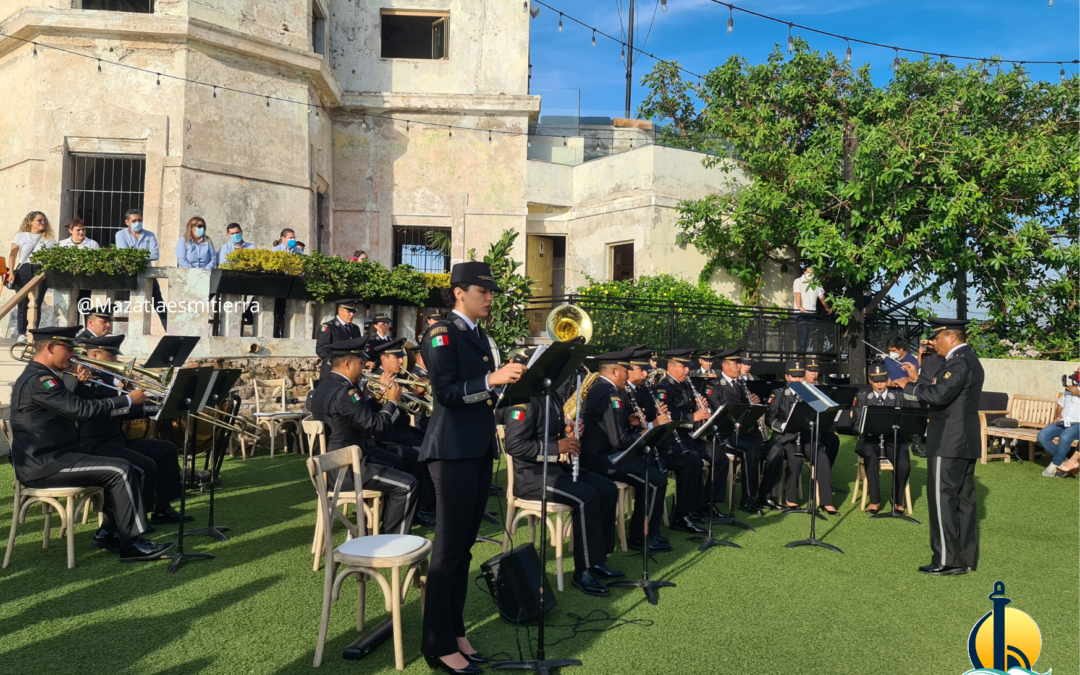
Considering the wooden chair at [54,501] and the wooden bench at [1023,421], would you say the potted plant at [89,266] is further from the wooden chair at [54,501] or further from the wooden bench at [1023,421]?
the wooden bench at [1023,421]

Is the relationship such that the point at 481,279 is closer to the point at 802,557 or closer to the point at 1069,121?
the point at 802,557

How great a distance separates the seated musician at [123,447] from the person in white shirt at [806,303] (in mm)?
13524

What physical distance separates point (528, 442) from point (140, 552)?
10.7 ft

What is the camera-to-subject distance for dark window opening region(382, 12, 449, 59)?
18.6m

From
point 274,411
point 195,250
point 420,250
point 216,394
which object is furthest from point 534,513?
point 420,250

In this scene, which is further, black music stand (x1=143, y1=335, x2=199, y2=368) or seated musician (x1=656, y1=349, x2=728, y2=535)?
seated musician (x1=656, y1=349, x2=728, y2=535)

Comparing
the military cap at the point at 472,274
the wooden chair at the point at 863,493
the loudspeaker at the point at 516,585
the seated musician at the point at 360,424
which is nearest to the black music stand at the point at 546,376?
the military cap at the point at 472,274

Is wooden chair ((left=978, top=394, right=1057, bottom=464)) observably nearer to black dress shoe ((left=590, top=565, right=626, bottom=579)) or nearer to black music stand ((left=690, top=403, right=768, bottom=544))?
black music stand ((left=690, top=403, right=768, bottom=544))

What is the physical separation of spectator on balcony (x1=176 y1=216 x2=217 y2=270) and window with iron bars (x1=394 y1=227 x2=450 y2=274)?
6.73 meters

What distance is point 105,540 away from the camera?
670 cm

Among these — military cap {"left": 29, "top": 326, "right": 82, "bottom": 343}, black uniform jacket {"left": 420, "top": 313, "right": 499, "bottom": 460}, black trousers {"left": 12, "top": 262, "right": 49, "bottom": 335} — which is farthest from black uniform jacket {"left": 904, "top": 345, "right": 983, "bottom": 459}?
black trousers {"left": 12, "top": 262, "right": 49, "bottom": 335}

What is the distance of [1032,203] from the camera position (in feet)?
53.9

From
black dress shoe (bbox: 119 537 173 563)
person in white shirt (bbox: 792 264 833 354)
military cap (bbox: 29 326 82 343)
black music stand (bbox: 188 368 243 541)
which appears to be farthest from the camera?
person in white shirt (bbox: 792 264 833 354)

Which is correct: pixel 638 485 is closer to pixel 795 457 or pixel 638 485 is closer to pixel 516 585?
pixel 516 585
